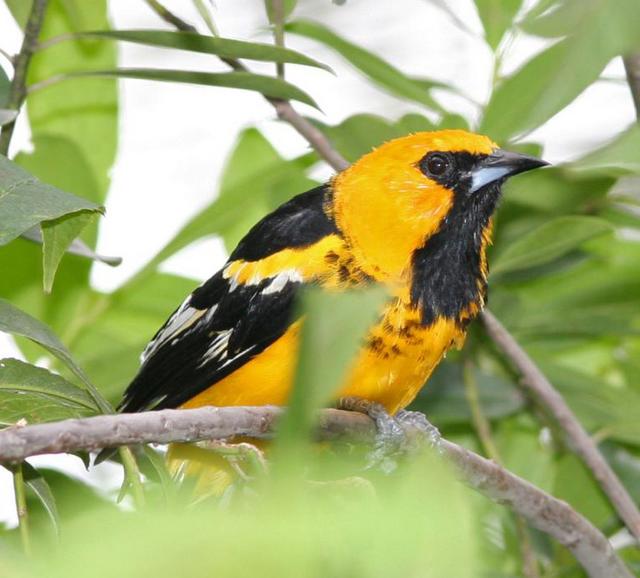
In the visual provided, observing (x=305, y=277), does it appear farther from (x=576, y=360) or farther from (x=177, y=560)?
(x=177, y=560)

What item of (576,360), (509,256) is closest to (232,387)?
(509,256)

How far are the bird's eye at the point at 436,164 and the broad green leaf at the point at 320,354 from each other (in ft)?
6.82

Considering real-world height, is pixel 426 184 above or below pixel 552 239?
above

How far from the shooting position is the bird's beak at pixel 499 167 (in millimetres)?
2516

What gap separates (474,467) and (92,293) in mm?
1185

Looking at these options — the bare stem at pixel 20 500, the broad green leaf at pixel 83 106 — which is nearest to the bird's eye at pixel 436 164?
the broad green leaf at pixel 83 106

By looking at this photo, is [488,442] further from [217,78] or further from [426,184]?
[217,78]

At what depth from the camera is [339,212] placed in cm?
252

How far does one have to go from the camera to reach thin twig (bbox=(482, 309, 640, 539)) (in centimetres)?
214

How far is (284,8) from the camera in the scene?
7.47 feet

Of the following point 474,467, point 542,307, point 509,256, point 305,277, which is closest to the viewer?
point 474,467

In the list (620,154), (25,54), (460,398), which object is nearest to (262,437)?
(620,154)

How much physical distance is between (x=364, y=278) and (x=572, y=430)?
0.55 metres

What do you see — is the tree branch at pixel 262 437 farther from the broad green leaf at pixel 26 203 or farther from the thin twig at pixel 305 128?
the thin twig at pixel 305 128
